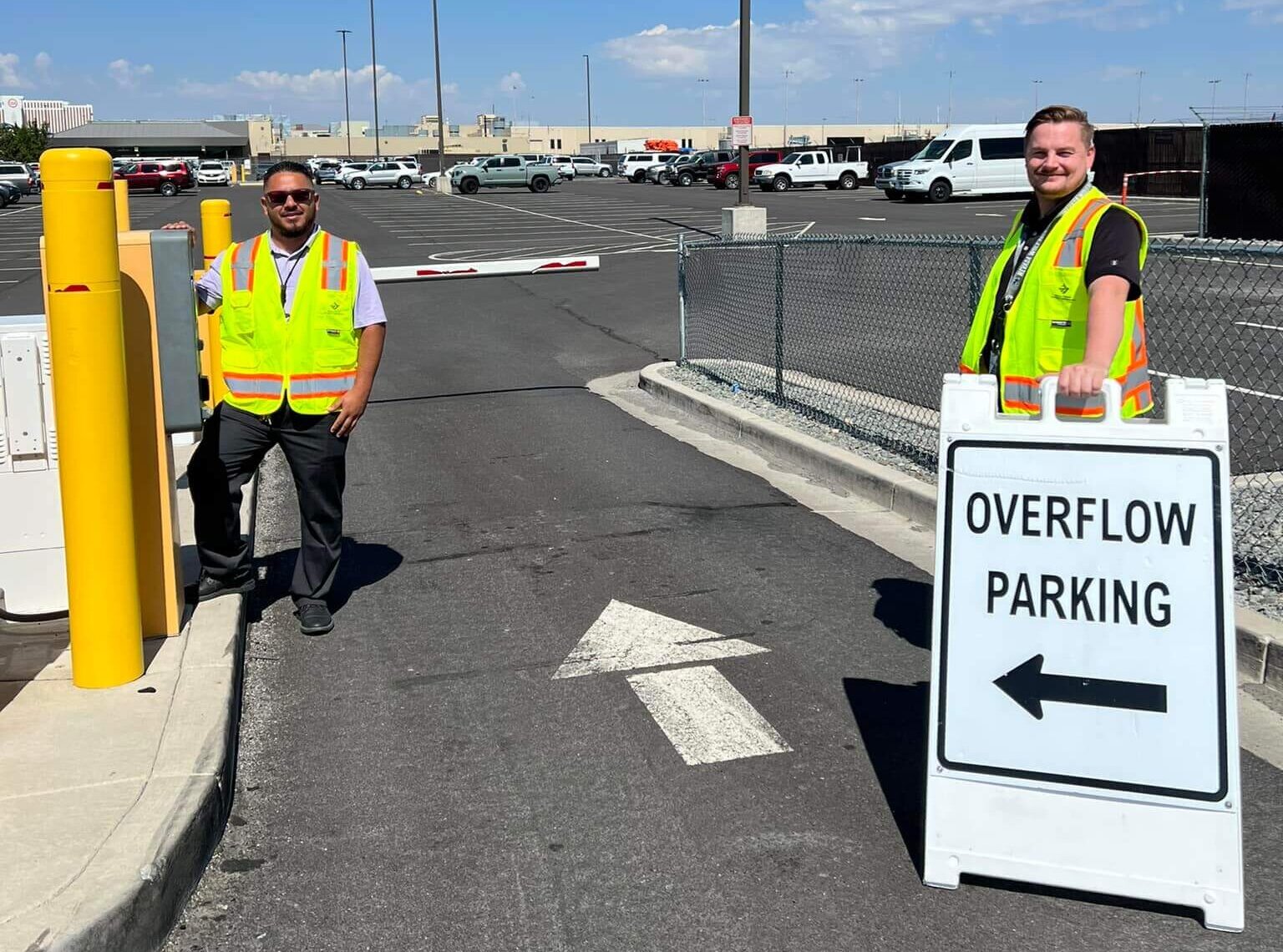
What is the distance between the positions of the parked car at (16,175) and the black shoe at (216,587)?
64978mm

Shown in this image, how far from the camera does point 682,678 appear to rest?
16.2 ft

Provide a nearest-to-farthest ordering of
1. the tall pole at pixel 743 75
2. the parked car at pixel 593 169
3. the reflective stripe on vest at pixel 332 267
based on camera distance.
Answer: the reflective stripe on vest at pixel 332 267 < the tall pole at pixel 743 75 < the parked car at pixel 593 169

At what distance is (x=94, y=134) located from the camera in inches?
5153

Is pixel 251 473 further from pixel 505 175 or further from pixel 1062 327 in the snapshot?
pixel 505 175

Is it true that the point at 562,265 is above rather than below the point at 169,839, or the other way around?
above

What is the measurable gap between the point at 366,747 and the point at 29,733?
3.30 feet

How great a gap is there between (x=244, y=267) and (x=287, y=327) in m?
0.28

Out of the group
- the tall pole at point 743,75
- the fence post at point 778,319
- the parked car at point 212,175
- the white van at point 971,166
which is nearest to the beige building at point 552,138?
the parked car at point 212,175

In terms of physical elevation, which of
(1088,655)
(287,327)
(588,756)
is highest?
(287,327)

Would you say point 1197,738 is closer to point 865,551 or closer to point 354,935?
point 354,935

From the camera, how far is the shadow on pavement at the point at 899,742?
12.5 ft

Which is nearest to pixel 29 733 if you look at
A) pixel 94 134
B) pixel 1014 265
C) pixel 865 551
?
pixel 1014 265

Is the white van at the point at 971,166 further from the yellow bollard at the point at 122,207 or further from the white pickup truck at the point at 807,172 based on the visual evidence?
the yellow bollard at the point at 122,207

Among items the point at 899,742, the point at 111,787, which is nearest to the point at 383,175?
the point at 899,742
